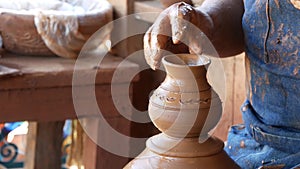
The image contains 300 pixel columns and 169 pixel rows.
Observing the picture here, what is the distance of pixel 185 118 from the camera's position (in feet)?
3.41

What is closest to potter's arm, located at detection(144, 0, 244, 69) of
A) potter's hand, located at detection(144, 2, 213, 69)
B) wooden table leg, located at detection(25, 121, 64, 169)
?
potter's hand, located at detection(144, 2, 213, 69)

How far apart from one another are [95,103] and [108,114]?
0.28 ft

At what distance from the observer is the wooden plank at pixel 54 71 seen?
220 cm

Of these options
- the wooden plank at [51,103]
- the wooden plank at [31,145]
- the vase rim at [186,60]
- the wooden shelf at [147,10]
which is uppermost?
the vase rim at [186,60]

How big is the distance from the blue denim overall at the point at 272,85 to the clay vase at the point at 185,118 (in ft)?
0.78

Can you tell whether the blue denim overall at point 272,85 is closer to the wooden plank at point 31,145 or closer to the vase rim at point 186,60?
the vase rim at point 186,60

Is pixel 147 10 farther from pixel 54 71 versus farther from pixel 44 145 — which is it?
pixel 44 145

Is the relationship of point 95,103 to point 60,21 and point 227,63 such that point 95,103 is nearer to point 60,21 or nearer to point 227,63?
point 60,21

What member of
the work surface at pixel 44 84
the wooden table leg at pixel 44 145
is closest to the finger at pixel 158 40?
the work surface at pixel 44 84

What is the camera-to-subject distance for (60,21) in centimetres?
231

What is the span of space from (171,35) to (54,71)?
120cm

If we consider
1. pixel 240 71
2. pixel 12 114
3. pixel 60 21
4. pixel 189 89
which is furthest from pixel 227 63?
pixel 189 89

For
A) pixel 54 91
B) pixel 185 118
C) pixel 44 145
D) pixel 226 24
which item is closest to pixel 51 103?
pixel 54 91

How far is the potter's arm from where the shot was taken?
108 centimetres
